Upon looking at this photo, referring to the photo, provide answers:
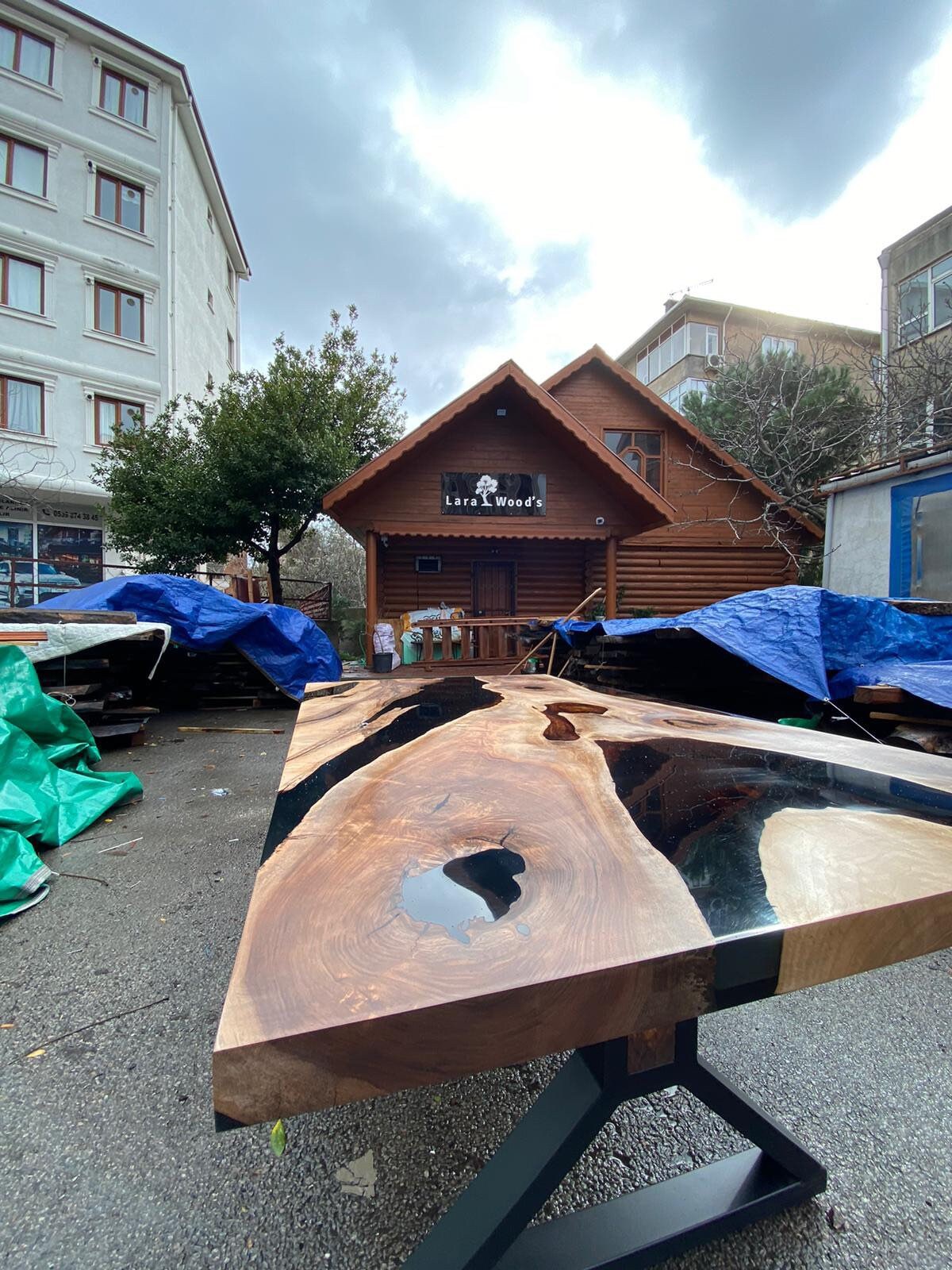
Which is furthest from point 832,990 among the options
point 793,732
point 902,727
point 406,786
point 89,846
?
point 89,846

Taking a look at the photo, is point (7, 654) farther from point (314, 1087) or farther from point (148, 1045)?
point (314, 1087)

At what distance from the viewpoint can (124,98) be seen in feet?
49.1

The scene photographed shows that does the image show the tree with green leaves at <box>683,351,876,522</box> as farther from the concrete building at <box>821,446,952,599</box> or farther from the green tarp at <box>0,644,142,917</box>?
the green tarp at <box>0,644,142,917</box>

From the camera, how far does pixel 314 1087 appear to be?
47 centimetres

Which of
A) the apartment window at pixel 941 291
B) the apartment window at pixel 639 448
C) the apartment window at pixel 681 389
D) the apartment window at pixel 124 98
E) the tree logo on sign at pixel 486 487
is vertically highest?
the apartment window at pixel 124 98

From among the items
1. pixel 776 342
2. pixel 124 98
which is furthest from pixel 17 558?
pixel 776 342

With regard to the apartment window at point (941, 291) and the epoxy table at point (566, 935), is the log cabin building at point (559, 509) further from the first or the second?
the epoxy table at point (566, 935)

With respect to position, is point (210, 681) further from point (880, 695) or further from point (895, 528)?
point (895, 528)

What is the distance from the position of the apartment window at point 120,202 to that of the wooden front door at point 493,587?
1333 centimetres

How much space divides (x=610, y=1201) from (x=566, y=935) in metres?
0.76

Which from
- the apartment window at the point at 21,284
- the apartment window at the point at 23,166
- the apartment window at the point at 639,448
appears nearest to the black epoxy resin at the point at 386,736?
the apartment window at the point at 639,448

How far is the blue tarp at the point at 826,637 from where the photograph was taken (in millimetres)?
3623

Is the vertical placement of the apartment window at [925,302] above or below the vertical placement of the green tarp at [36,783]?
above

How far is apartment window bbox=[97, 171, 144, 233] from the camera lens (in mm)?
14586
